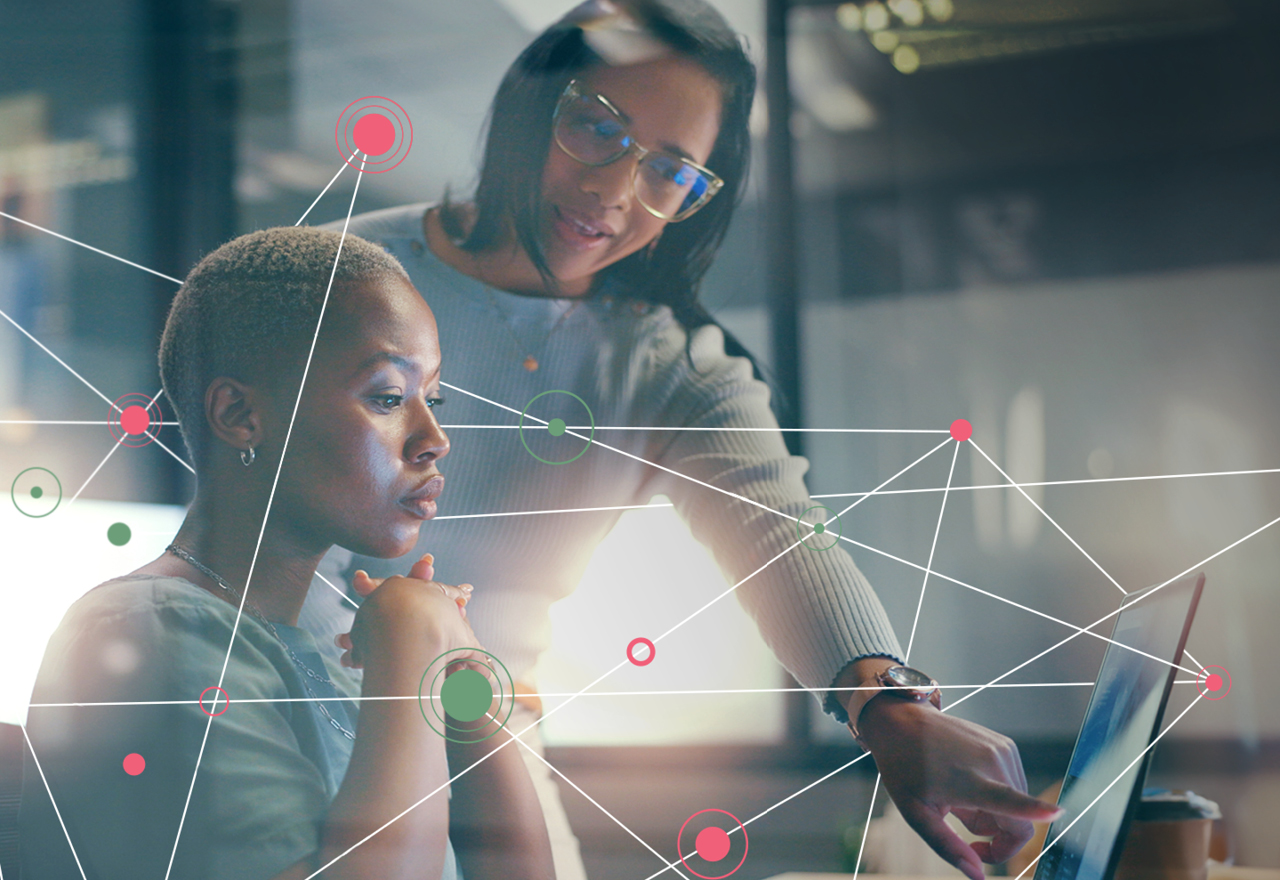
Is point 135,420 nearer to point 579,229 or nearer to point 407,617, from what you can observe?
point 407,617

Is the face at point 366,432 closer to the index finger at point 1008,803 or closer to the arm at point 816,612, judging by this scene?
the arm at point 816,612

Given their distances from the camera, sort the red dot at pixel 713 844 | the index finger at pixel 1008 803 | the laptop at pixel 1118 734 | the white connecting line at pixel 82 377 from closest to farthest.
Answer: the laptop at pixel 1118 734 < the index finger at pixel 1008 803 < the red dot at pixel 713 844 < the white connecting line at pixel 82 377

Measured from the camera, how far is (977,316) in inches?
47.5

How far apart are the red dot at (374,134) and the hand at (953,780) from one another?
100cm

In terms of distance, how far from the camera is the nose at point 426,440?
1251mm

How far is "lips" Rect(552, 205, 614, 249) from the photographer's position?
1.27 metres

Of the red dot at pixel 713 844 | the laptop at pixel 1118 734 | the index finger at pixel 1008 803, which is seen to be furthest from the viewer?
the red dot at pixel 713 844

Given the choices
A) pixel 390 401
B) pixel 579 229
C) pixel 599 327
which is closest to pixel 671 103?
pixel 579 229

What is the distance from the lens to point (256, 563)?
4.13 ft

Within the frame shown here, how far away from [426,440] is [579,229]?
1.15 ft

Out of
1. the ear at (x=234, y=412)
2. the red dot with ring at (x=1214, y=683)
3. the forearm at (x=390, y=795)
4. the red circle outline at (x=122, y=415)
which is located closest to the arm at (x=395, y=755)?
the forearm at (x=390, y=795)

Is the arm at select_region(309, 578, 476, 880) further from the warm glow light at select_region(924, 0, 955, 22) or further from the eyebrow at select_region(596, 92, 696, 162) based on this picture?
the warm glow light at select_region(924, 0, 955, 22)

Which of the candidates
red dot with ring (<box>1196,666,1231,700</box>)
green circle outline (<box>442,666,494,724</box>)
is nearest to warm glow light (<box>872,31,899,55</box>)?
red dot with ring (<box>1196,666,1231,700</box>)

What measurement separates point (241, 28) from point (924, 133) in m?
1.02
